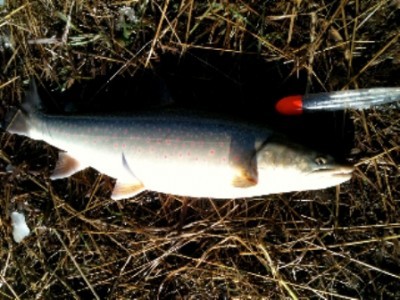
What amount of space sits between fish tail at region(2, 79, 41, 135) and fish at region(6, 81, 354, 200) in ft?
0.34

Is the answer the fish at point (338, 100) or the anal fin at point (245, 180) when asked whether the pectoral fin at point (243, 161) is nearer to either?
the anal fin at point (245, 180)

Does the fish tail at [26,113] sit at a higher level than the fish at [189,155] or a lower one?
higher

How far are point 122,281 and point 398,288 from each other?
202 cm

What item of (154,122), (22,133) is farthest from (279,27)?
(22,133)

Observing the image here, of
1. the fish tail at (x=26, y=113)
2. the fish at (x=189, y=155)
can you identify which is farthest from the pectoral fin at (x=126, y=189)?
the fish tail at (x=26, y=113)

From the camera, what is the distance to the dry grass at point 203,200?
292cm

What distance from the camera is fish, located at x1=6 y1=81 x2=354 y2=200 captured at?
2578 millimetres

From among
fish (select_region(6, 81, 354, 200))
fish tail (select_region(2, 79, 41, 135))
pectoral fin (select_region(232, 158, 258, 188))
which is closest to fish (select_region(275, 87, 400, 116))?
fish (select_region(6, 81, 354, 200))

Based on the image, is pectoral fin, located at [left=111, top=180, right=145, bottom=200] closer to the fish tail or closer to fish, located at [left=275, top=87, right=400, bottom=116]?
the fish tail

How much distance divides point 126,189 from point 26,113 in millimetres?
969

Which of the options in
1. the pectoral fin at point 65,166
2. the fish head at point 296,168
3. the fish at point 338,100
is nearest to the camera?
the fish head at point 296,168

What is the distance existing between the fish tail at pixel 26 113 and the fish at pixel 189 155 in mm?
103

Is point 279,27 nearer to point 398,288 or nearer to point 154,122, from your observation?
point 154,122

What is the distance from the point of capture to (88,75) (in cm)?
323
